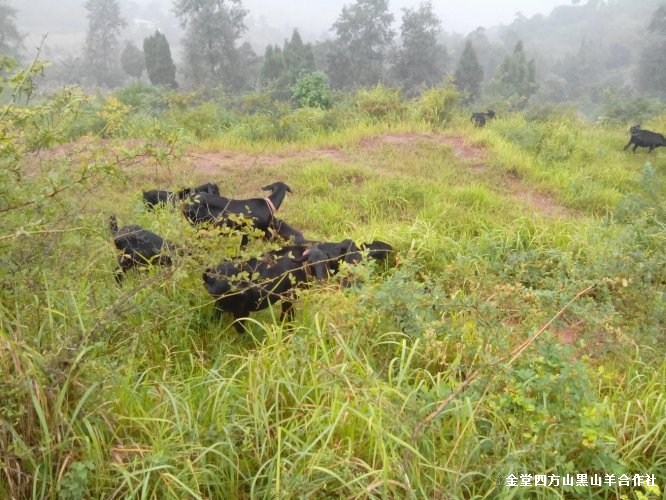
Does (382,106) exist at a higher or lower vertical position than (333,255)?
higher

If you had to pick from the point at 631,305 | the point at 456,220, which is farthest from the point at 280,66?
the point at 631,305

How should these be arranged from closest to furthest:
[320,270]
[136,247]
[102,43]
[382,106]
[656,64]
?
[320,270] < [136,247] < [382,106] < [656,64] < [102,43]

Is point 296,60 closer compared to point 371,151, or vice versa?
point 371,151

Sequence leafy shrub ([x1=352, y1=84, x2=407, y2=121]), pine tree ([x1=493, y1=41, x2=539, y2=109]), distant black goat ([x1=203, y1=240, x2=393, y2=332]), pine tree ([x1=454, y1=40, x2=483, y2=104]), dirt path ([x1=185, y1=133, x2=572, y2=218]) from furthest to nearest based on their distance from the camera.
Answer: pine tree ([x1=454, y1=40, x2=483, y2=104]), pine tree ([x1=493, y1=41, x2=539, y2=109]), leafy shrub ([x1=352, y1=84, x2=407, y2=121]), dirt path ([x1=185, y1=133, x2=572, y2=218]), distant black goat ([x1=203, y1=240, x2=393, y2=332])

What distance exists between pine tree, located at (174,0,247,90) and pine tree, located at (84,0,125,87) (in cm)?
1278

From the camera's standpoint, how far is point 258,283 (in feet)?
8.36

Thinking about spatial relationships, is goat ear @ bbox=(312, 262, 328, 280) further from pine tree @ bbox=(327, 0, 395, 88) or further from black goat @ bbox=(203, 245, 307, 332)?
pine tree @ bbox=(327, 0, 395, 88)

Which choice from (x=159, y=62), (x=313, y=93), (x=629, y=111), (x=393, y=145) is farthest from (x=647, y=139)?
(x=159, y=62)

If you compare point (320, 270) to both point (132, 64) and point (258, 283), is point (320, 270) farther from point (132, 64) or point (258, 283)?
point (132, 64)

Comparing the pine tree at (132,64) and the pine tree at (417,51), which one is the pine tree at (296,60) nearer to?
the pine tree at (417,51)

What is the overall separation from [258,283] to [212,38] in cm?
2387

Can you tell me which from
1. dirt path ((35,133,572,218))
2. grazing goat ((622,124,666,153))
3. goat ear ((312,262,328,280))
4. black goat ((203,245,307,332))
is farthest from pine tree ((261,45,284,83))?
black goat ((203,245,307,332))

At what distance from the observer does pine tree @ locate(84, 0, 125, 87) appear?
34281mm

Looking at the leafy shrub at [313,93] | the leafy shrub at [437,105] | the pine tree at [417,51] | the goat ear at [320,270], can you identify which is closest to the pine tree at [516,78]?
the pine tree at [417,51]
